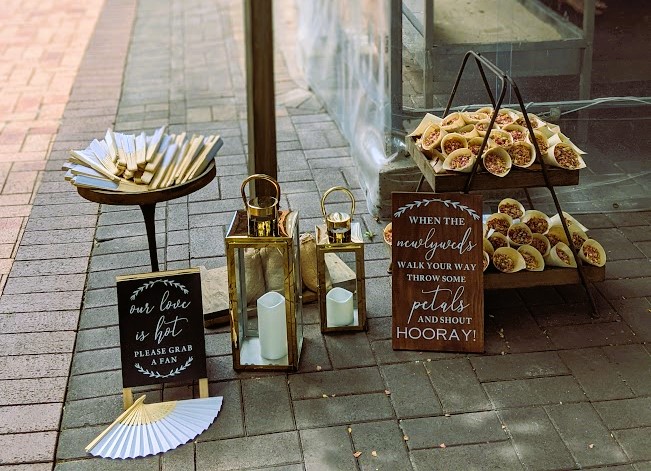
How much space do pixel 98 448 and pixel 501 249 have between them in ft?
5.84

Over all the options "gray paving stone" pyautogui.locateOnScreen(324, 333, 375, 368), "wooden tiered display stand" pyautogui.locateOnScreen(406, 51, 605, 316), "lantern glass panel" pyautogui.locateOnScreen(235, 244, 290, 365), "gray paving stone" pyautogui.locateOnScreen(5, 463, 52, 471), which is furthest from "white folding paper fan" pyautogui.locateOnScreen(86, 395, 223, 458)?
"wooden tiered display stand" pyautogui.locateOnScreen(406, 51, 605, 316)

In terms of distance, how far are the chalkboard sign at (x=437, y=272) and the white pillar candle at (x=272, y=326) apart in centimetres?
44

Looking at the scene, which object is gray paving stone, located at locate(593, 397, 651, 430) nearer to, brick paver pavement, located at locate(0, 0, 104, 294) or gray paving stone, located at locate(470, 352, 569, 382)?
gray paving stone, located at locate(470, 352, 569, 382)

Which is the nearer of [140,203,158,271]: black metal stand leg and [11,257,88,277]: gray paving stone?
[140,203,158,271]: black metal stand leg

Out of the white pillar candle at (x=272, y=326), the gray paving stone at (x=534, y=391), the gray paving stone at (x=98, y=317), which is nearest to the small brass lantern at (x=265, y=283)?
the white pillar candle at (x=272, y=326)

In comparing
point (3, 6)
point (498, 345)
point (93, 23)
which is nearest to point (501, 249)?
point (498, 345)

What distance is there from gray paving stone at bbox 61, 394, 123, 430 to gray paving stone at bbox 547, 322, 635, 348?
5.33 feet

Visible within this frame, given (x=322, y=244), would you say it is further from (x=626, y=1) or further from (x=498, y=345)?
(x=626, y=1)

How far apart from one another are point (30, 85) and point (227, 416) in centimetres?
508

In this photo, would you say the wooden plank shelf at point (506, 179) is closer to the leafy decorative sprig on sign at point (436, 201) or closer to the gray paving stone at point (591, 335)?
the leafy decorative sprig on sign at point (436, 201)

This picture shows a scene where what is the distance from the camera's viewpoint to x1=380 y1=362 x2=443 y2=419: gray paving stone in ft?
10.3

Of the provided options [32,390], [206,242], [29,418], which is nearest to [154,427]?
[29,418]

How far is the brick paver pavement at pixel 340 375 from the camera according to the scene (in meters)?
2.94

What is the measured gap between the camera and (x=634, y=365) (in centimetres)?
337
